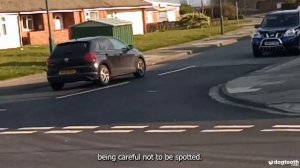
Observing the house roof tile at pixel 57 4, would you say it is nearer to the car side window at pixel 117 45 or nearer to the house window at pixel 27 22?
the house window at pixel 27 22

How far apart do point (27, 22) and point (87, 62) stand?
32957 millimetres

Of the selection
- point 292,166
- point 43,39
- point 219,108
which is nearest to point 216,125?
point 219,108

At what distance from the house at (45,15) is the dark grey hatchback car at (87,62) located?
24537 mm

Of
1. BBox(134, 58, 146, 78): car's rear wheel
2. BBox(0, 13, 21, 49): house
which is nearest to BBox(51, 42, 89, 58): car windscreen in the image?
BBox(134, 58, 146, 78): car's rear wheel

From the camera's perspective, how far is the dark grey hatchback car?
19.9 m

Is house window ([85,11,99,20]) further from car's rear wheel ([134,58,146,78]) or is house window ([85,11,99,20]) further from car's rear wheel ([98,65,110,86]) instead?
car's rear wheel ([98,65,110,86])

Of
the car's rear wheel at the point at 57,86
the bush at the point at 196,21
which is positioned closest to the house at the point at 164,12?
the bush at the point at 196,21

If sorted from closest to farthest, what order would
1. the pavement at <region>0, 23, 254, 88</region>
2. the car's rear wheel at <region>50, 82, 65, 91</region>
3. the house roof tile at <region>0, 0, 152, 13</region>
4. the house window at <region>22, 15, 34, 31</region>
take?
the car's rear wheel at <region>50, 82, 65, 91</region> < the pavement at <region>0, 23, 254, 88</region> < the house roof tile at <region>0, 0, 152, 13</region> < the house window at <region>22, 15, 34, 31</region>

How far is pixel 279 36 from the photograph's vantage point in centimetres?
2562

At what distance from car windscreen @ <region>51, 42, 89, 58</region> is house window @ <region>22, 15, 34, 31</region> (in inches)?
1240

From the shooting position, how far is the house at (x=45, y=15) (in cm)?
4906

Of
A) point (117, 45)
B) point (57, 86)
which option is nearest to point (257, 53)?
point (117, 45)

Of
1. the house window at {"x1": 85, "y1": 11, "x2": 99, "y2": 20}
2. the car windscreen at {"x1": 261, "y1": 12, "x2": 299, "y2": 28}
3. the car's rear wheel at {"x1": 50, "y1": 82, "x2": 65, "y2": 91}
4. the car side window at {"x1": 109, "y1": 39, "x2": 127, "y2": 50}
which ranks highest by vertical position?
the house window at {"x1": 85, "y1": 11, "x2": 99, "y2": 20}

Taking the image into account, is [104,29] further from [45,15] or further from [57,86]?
[45,15]
